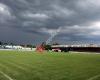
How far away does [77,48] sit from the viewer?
585ft

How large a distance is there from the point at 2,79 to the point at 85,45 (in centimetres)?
14872

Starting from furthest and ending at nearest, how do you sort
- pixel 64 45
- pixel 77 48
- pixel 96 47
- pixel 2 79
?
pixel 64 45 < pixel 77 48 < pixel 96 47 < pixel 2 79

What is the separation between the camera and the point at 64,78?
61.9ft

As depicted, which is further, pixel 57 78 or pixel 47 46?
pixel 47 46

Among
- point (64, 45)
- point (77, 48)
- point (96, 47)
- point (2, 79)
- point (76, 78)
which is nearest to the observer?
point (2, 79)

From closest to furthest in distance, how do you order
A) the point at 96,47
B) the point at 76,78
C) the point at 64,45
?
the point at 76,78
the point at 96,47
the point at 64,45

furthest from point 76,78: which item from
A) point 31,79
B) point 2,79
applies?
point 2,79

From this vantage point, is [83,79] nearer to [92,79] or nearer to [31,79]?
[92,79]

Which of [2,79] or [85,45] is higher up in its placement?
[85,45]

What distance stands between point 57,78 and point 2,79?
3870mm

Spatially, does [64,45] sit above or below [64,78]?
above

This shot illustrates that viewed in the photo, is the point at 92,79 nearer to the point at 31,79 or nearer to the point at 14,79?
the point at 31,79

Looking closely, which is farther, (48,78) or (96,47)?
(96,47)

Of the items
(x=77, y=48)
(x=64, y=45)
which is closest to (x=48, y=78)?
(x=77, y=48)
